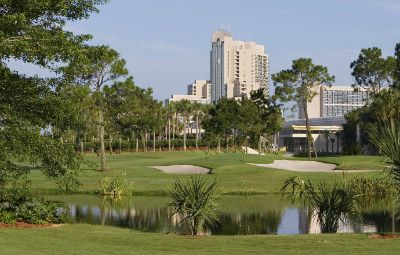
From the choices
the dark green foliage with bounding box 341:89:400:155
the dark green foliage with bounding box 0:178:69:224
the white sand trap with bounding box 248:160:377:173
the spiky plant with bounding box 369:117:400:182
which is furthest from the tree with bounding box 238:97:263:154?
the spiky plant with bounding box 369:117:400:182

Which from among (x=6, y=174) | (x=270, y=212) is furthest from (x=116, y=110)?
(x=6, y=174)

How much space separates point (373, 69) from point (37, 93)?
5398 centimetres

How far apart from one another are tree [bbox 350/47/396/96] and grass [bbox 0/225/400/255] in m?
53.1

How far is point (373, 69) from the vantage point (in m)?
65.8

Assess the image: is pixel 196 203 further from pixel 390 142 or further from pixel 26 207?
pixel 390 142

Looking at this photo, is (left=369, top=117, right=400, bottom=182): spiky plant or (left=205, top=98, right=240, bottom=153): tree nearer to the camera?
(left=369, top=117, right=400, bottom=182): spiky plant

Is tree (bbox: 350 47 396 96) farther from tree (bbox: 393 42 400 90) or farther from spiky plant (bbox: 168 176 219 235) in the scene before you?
spiky plant (bbox: 168 176 219 235)

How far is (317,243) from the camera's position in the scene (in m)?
13.7

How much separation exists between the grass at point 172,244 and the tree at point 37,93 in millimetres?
2333

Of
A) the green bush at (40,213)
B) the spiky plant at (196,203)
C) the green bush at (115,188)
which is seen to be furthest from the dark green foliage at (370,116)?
the green bush at (40,213)

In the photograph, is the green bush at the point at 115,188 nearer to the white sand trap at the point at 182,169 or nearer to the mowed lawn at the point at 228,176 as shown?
the mowed lawn at the point at 228,176

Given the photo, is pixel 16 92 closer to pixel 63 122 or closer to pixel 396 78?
pixel 63 122

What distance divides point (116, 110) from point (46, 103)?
32696 mm

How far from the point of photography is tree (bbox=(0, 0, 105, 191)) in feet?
51.5
